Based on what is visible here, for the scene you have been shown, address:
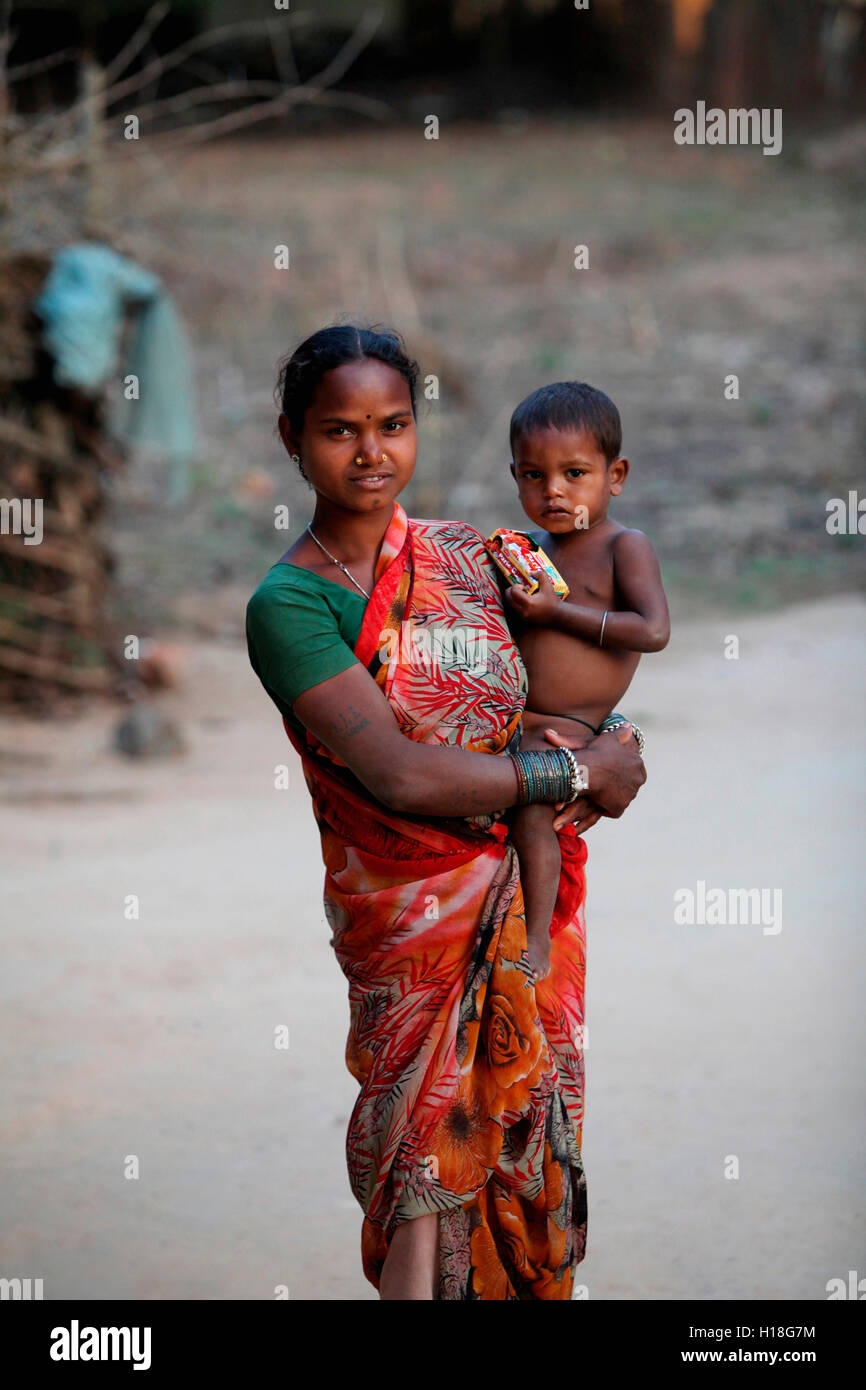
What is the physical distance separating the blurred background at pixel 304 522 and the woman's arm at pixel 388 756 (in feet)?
1.90

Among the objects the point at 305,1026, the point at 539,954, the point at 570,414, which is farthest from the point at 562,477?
the point at 305,1026

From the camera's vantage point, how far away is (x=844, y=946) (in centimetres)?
480

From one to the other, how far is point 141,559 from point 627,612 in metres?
8.80

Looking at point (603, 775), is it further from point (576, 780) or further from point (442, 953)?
point (442, 953)

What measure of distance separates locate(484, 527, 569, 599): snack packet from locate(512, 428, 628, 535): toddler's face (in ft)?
0.13

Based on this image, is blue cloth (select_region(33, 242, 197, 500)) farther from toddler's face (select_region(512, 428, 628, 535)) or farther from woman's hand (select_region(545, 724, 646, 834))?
woman's hand (select_region(545, 724, 646, 834))

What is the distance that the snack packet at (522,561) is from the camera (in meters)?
2.08

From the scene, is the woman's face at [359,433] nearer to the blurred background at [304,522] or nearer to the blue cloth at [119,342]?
the blurred background at [304,522]

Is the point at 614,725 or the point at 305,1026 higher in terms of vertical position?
the point at 614,725

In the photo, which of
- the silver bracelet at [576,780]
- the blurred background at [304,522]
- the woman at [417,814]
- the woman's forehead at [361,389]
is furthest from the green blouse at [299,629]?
the blurred background at [304,522]

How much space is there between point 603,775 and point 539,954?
0.29 metres

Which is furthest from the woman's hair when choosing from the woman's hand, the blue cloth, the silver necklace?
the blue cloth

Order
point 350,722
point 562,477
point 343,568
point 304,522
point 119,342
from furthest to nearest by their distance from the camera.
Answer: point 304,522
point 119,342
point 562,477
point 343,568
point 350,722

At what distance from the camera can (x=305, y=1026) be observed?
4.35m
